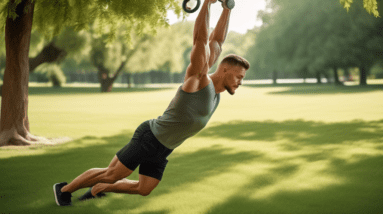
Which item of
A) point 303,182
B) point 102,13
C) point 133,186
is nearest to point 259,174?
point 303,182

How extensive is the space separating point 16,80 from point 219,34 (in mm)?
6434

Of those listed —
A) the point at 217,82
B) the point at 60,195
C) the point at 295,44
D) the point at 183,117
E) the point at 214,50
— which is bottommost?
the point at 60,195

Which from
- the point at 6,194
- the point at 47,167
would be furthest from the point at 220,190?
the point at 47,167

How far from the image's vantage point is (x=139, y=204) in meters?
4.30

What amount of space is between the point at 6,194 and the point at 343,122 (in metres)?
10.1

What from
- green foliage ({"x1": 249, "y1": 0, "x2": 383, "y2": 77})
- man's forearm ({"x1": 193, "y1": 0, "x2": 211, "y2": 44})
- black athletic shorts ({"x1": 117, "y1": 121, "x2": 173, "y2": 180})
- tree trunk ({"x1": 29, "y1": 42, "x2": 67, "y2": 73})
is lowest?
black athletic shorts ({"x1": 117, "y1": 121, "x2": 173, "y2": 180})

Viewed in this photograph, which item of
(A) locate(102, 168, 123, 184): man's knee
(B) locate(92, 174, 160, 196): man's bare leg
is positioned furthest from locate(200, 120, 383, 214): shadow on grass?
(A) locate(102, 168, 123, 184): man's knee

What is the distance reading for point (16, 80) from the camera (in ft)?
27.7

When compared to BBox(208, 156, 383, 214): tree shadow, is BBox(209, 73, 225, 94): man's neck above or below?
above

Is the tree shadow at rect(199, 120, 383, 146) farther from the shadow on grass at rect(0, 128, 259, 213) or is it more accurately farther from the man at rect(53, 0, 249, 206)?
the man at rect(53, 0, 249, 206)

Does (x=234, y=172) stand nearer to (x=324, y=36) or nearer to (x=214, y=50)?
(x=214, y=50)

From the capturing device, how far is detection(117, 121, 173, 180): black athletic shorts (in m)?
3.45

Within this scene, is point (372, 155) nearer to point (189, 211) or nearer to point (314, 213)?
point (314, 213)

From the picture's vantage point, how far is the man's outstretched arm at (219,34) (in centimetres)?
367
